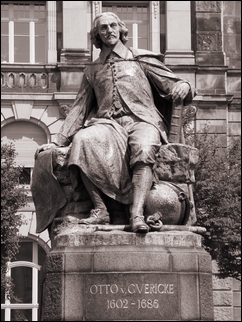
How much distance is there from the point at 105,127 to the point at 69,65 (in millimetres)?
23703

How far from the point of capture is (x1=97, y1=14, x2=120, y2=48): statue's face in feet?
42.1

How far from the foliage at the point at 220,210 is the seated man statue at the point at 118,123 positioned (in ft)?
51.6

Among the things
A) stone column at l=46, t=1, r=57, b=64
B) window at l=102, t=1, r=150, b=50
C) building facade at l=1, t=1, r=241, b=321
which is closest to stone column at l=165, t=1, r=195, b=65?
building facade at l=1, t=1, r=241, b=321

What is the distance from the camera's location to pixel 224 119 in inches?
1437

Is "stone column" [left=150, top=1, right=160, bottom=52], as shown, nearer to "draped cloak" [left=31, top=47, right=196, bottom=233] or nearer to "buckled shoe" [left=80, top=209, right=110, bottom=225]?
"draped cloak" [left=31, top=47, right=196, bottom=233]

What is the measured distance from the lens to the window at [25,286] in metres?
34.5

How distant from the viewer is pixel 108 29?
1284 centimetres

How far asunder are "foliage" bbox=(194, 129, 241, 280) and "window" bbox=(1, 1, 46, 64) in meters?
8.66

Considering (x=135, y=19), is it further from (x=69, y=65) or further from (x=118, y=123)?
(x=118, y=123)

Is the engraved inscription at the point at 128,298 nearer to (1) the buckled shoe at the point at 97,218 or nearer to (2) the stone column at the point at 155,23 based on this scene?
A: (1) the buckled shoe at the point at 97,218

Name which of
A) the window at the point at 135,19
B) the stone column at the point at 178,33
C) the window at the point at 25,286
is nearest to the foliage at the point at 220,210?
the stone column at the point at 178,33

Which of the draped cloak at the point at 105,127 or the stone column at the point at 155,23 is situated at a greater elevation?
the stone column at the point at 155,23

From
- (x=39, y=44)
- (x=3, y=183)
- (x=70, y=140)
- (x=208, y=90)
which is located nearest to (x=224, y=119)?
(x=208, y=90)

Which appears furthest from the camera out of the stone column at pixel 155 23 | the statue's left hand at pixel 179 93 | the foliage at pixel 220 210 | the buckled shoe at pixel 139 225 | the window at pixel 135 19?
the window at pixel 135 19
